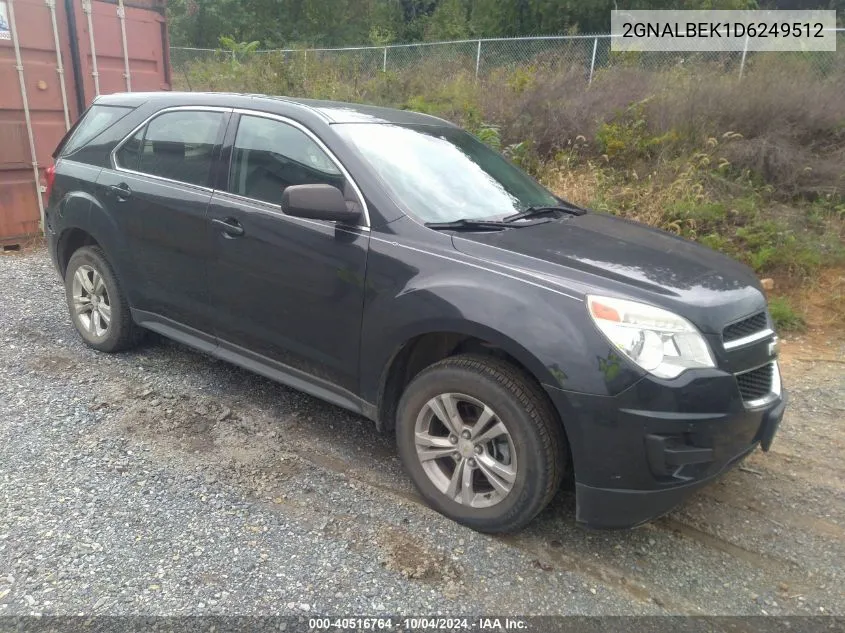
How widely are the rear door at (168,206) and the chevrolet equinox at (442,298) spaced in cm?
1

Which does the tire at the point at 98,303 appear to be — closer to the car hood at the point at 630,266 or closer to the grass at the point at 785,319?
the car hood at the point at 630,266

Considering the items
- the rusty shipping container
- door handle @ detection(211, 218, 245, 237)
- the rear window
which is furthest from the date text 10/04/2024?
the rusty shipping container

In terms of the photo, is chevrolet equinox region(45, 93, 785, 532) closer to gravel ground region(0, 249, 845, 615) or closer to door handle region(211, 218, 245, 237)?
door handle region(211, 218, 245, 237)

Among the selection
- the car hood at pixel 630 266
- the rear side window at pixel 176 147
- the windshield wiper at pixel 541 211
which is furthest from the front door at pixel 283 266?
the windshield wiper at pixel 541 211

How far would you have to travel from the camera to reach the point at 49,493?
3.08 meters

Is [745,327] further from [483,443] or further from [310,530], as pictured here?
[310,530]

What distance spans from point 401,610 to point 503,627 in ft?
1.27

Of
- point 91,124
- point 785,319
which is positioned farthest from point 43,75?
point 785,319

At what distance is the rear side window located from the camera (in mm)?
3906

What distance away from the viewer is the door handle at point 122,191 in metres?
4.22

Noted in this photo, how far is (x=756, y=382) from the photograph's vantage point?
9.10 ft

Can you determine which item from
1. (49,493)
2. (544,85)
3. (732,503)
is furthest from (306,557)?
(544,85)

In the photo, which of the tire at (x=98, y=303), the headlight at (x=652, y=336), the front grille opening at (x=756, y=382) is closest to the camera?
the headlight at (x=652, y=336)

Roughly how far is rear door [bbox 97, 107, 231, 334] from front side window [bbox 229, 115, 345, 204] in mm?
210
